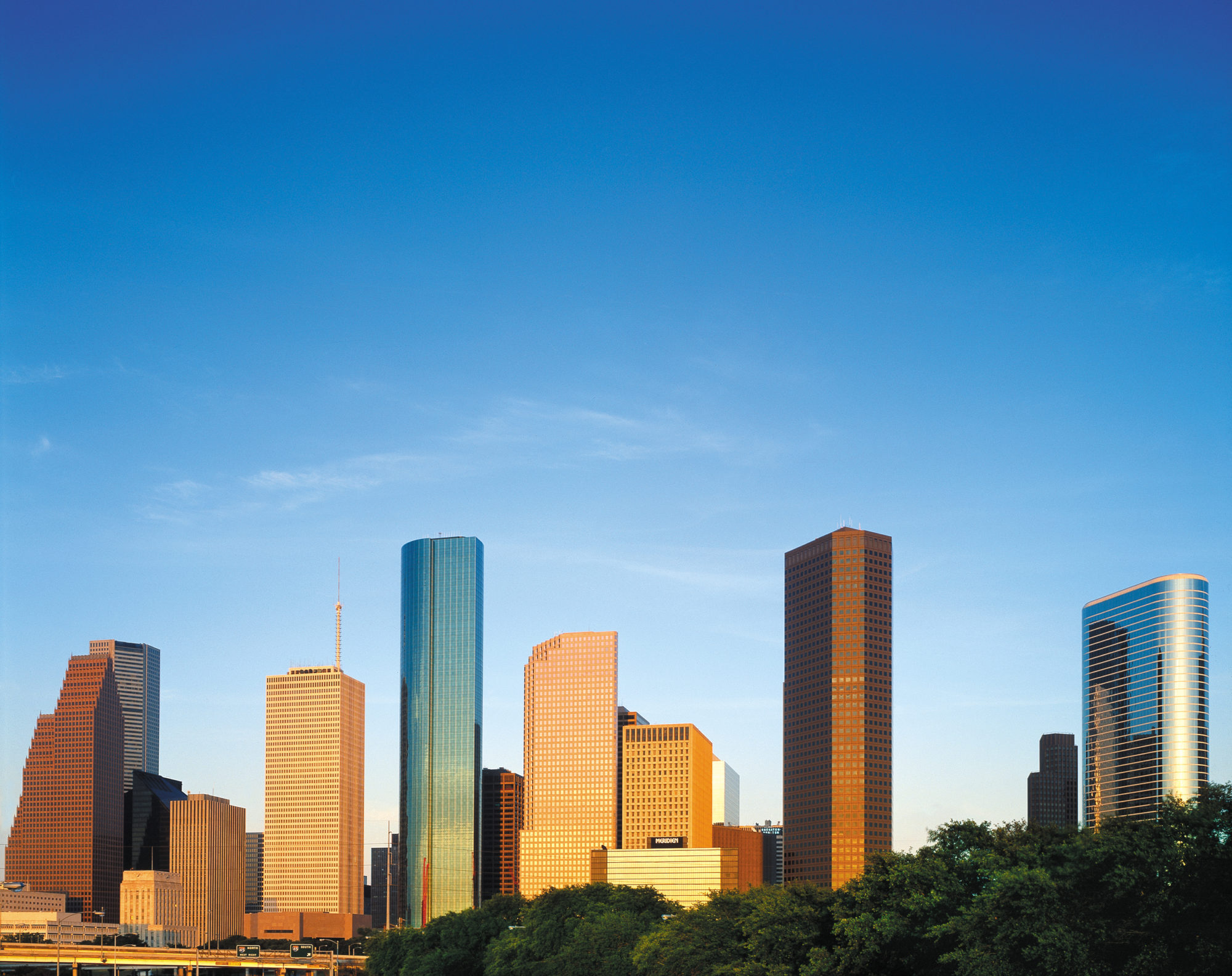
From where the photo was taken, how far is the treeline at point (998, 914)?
5797 cm

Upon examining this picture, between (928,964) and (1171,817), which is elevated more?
(1171,817)

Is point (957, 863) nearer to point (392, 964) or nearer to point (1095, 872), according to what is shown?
point (1095, 872)

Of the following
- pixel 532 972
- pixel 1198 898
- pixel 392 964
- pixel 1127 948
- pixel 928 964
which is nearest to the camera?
pixel 1198 898

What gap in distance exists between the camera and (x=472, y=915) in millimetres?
164125

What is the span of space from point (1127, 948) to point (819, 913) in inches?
1187

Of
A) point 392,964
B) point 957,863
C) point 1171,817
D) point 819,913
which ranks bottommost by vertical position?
point 392,964

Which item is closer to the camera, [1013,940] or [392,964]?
[1013,940]

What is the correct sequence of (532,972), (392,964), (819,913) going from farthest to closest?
(392,964) < (532,972) < (819,913)

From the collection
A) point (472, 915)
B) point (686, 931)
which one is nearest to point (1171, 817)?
point (686, 931)

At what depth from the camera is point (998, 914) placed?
209 ft

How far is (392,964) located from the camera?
162000 millimetres

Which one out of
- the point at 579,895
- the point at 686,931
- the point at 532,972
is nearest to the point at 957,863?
the point at 686,931

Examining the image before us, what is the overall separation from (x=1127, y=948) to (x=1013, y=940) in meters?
5.00

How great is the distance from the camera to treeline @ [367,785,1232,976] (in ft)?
190
